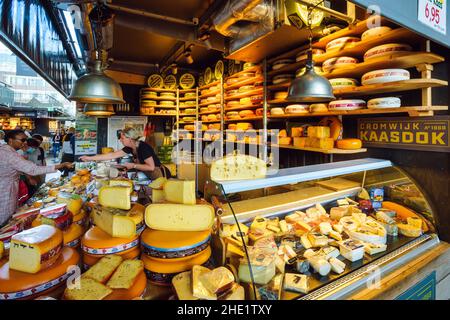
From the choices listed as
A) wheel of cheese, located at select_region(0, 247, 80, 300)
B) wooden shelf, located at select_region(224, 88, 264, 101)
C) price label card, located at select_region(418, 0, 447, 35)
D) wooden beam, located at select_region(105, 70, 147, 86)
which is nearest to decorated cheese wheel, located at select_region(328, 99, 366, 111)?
price label card, located at select_region(418, 0, 447, 35)

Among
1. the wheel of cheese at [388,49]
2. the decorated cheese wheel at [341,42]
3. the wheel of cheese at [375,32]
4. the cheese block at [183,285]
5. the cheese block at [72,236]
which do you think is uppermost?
the decorated cheese wheel at [341,42]

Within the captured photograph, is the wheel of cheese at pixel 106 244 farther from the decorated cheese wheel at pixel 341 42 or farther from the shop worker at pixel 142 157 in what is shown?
the decorated cheese wheel at pixel 341 42

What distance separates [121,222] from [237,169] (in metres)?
0.74

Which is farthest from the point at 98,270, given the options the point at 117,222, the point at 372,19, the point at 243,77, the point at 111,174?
the point at 243,77

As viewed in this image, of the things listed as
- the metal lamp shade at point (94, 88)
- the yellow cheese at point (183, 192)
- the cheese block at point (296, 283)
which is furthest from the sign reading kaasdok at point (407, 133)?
the metal lamp shade at point (94, 88)

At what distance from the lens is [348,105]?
2.55 metres

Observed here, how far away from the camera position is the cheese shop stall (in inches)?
40.8

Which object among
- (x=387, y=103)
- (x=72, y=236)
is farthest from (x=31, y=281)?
(x=387, y=103)

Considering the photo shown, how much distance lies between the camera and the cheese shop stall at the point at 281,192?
1037mm

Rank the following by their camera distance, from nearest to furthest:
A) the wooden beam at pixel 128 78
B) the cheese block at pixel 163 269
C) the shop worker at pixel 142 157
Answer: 1. the cheese block at pixel 163 269
2. the shop worker at pixel 142 157
3. the wooden beam at pixel 128 78

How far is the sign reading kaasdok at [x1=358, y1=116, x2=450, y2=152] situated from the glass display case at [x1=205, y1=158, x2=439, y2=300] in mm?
287

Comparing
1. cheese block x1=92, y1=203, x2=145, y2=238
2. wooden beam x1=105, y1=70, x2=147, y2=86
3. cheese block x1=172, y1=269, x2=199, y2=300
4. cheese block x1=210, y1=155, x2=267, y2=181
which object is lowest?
cheese block x1=172, y1=269, x2=199, y2=300

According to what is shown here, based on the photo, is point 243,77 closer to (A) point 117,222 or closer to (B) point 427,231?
(B) point 427,231

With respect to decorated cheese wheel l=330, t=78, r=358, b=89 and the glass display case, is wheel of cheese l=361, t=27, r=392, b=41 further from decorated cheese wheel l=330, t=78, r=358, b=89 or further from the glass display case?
the glass display case
